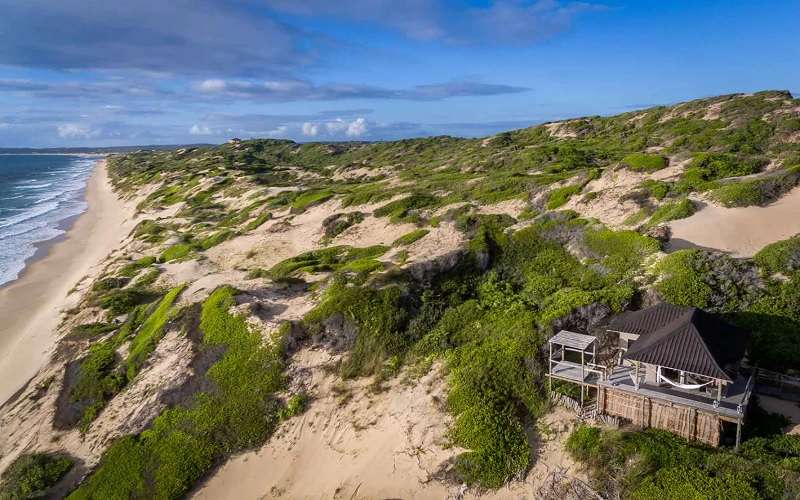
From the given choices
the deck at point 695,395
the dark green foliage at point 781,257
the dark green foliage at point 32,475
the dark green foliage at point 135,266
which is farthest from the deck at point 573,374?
the dark green foliage at point 135,266

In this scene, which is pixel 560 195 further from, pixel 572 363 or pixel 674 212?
pixel 572 363

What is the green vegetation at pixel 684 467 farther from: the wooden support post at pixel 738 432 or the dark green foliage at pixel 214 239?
the dark green foliage at pixel 214 239

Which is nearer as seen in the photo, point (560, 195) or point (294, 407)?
point (294, 407)

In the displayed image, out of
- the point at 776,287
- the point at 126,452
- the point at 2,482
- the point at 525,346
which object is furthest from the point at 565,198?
the point at 2,482

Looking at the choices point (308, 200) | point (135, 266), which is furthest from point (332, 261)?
point (308, 200)

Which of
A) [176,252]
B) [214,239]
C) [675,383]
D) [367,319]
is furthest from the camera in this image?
[214,239]

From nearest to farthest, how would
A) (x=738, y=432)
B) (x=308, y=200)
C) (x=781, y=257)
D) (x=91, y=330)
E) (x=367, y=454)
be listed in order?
1. (x=738, y=432)
2. (x=367, y=454)
3. (x=781, y=257)
4. (x=91, y=330)
5. (x=308, y=200)

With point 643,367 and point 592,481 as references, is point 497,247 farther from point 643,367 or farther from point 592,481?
point 592,481
